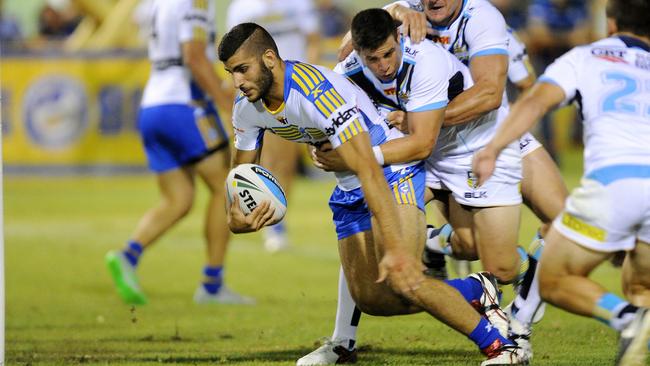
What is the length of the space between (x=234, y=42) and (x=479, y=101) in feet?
5.46

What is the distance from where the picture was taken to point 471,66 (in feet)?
23.4

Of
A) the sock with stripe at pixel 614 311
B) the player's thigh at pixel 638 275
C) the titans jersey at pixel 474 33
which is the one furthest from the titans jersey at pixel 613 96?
the titans jersey at pixel 474 33

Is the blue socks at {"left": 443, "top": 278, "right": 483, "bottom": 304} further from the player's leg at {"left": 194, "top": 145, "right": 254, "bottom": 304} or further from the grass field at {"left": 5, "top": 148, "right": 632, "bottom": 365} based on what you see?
the player's leg at {"left": 194, "top": 145, "right": 254, "bottom": 304}

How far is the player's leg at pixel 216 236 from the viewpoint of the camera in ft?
31.7

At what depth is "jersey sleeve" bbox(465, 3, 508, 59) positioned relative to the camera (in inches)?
279

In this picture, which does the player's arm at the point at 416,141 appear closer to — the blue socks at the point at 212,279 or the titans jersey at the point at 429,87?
the titans jersey at the point at 429,87

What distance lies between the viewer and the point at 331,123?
19.8 feet

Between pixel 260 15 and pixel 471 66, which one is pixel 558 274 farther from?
pixel 260 15

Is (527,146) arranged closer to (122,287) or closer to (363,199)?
(363,199)

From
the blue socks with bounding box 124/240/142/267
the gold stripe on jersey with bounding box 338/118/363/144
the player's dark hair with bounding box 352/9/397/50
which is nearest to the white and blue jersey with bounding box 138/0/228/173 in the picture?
the blue socks with bounding box 124/240/142/267

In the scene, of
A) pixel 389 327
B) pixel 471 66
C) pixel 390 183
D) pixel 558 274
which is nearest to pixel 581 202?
pixel 558 274

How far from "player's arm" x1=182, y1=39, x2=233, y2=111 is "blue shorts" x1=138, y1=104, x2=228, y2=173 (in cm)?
31

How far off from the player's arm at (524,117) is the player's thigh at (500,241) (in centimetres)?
189

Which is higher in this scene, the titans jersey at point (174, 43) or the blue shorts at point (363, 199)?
the titans jersey at point (174, 43)
